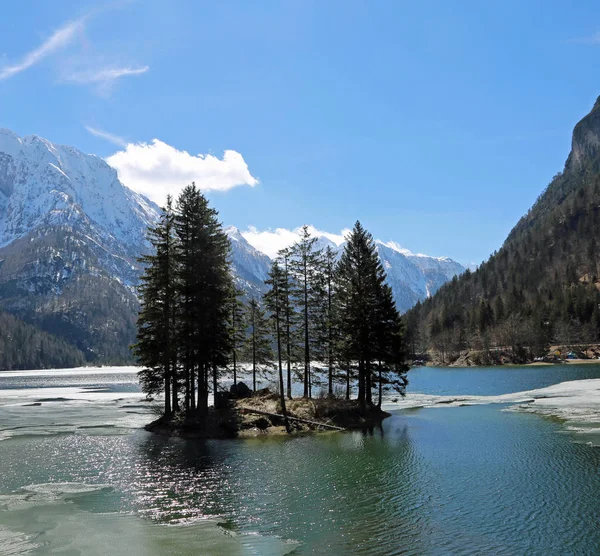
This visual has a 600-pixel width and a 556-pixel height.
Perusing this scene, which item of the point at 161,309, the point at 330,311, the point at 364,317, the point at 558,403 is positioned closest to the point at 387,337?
the point at 364,317

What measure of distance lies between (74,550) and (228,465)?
13.1 meters

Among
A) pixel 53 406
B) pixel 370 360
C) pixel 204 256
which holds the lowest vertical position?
pixel 53 406

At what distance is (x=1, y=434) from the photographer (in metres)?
41.5

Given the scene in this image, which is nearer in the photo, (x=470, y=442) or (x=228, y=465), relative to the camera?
(x=228, y=465)

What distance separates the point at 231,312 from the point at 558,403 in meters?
36.6

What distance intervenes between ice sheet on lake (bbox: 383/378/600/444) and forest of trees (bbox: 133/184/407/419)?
1277 centimetres

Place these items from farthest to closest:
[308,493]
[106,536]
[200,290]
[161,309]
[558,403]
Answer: [558,403], [161,309], [200,290], [308,493], [106,536]

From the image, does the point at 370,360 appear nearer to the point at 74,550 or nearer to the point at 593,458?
the point at 593,458

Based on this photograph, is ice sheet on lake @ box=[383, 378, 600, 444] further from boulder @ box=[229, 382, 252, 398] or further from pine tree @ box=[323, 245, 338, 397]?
boulder @ box=[229, 382, 252, 398]

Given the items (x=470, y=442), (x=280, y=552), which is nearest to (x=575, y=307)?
(x=470, y=442)

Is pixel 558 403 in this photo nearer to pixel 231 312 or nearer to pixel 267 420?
pixel 267 420

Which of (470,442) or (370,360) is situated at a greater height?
(370,360)

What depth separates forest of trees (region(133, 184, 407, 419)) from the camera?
41.2 m

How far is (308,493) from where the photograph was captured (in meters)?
22.2
